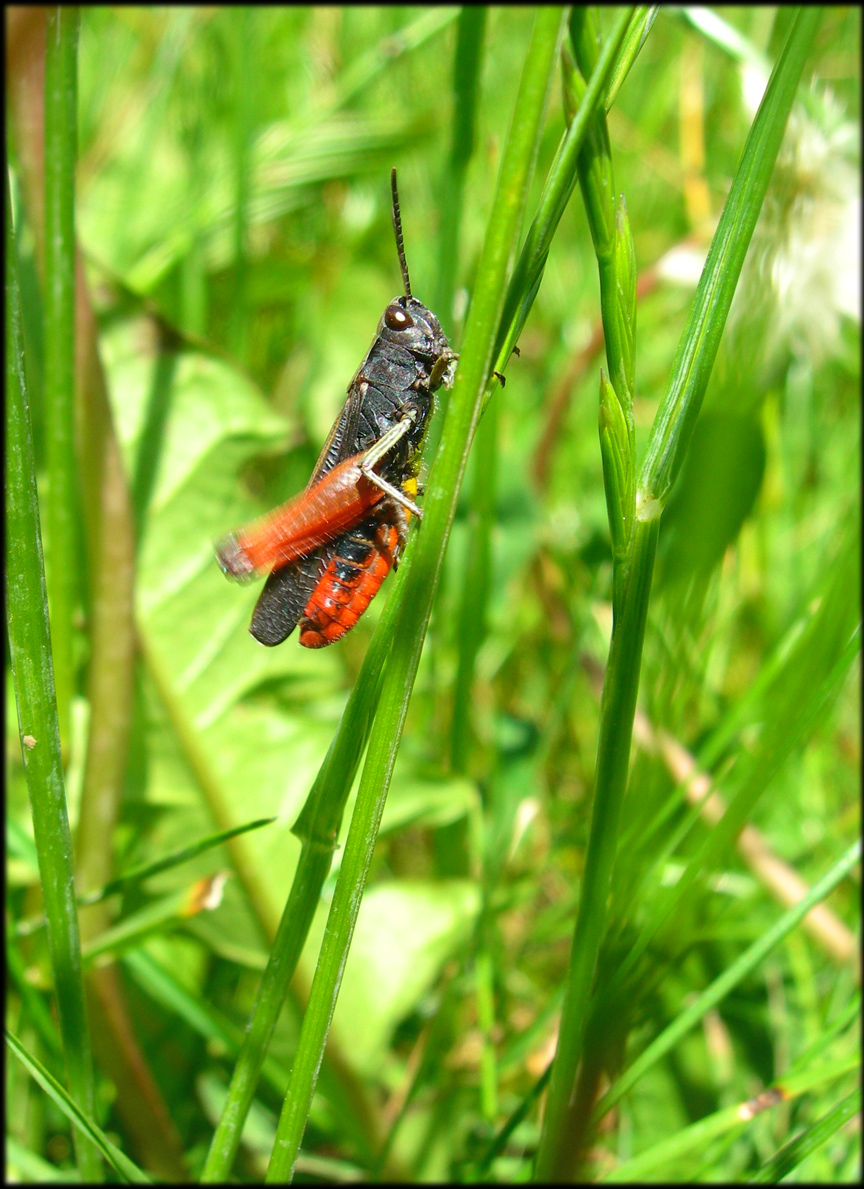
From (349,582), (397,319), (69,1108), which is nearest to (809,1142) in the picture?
(69,1108)

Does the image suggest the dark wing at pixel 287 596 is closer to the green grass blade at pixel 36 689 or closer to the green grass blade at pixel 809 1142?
the green grass blade at pixel 36 689

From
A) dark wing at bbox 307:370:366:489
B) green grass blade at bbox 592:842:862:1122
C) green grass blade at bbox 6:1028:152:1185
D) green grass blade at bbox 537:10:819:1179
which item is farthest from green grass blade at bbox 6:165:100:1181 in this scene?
dark wing at bbox 307:370:366:489

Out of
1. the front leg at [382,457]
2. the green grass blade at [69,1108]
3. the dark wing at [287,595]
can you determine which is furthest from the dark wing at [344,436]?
the green grass blade at [69,1108]

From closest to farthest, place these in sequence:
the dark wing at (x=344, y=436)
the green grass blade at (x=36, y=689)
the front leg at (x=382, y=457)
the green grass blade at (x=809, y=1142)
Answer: the green grass blade at (x=36, y=689)
the green grass blade at (x=809, y=1142)
the front leg at (x=382, y=457)
the dark wing at (x=344, y=436)

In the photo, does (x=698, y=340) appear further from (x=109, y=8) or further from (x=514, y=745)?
(x=109, y=8)

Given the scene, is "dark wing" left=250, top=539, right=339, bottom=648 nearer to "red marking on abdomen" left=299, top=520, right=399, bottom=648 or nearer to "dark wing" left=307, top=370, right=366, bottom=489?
"red marking on abdomen" left=299, top=520, right=399, bottom=648

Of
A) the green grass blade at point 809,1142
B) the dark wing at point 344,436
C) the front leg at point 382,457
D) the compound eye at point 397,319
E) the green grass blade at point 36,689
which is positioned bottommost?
the green grass blade at point 809,1142

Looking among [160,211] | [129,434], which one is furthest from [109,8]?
[129,434]
